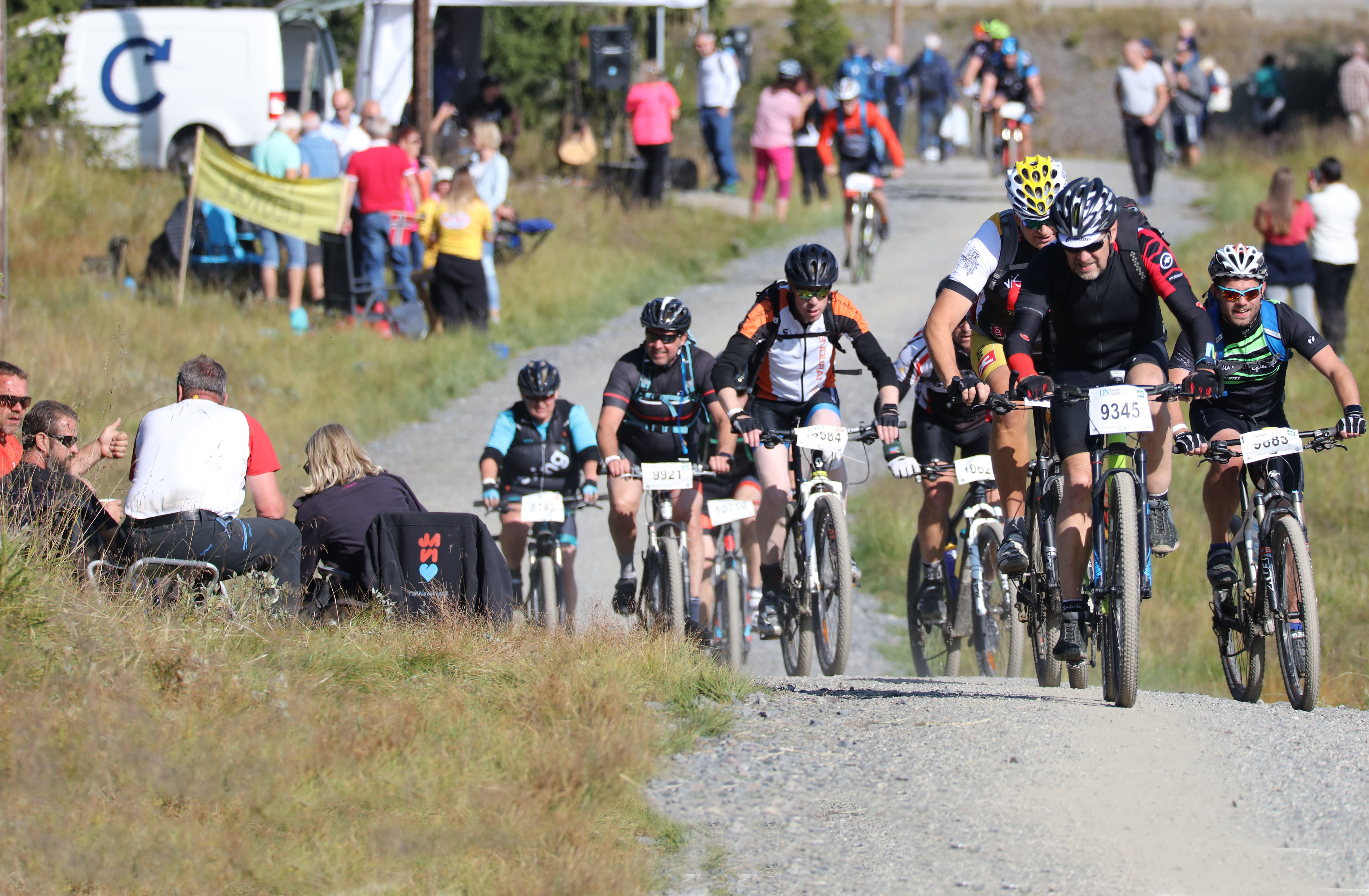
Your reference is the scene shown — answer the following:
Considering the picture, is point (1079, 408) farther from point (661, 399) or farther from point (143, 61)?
point (143, 61)

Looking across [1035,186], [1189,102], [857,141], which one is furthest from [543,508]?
[1189,102]

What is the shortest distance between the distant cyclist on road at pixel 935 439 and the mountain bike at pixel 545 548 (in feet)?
5.72

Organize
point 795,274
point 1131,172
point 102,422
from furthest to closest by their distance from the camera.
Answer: point 1131,172, point 102,422, point 795,274

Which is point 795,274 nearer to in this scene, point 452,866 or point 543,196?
point 452,866

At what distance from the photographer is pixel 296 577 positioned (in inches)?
274

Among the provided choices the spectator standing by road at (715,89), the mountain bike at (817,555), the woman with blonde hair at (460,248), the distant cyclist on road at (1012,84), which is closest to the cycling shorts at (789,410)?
the mountain bike at (817,555)

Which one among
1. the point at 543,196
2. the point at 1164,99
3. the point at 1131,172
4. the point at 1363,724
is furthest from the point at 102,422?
the point at 1131,172

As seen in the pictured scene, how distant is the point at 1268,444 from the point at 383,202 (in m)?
10.7

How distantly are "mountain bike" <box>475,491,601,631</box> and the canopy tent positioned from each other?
12043 mm

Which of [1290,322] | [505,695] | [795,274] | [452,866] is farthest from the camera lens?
[795,274]

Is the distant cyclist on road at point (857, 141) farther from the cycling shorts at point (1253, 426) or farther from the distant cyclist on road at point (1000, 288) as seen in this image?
the cycling shorts at point (1253, 426)

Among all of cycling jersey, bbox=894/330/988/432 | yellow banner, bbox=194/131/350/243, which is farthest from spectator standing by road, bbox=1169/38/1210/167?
cycling jersey, bbox=894/330/988/432

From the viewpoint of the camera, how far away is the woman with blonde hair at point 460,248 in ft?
48.5

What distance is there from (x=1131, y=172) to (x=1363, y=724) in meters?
17.6
